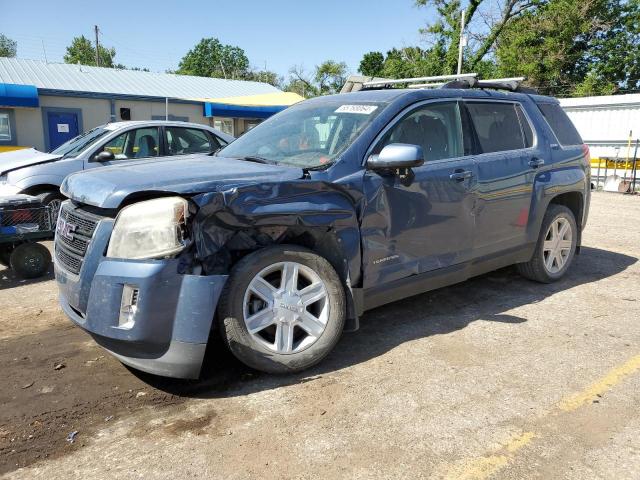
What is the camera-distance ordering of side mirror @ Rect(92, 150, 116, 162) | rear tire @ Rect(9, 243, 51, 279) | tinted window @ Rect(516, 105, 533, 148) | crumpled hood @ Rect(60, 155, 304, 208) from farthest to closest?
1. side mirror @ Rect(92, 150, 116, 162)
2. rear tire @ Rect(9, 243, 51, 279)
3. tinted window @ Rect(516, 105, 533, 148)
4. crumpled hood @ Rect(60, 155, 304, 208)

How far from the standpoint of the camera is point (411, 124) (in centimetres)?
403

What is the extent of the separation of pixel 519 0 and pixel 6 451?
137 ft

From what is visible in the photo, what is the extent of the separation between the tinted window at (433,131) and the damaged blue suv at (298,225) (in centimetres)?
1

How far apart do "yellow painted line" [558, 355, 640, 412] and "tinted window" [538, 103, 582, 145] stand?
8.35 feet

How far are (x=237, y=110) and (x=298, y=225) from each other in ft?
72.0

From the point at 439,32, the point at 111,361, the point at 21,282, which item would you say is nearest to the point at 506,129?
the point at 111,361

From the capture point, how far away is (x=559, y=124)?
17.9 ft

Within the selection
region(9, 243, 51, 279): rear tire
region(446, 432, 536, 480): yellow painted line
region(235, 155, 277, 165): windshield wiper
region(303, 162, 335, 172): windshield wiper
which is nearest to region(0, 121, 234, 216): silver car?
region(9, 243, 51, 279): rear tire

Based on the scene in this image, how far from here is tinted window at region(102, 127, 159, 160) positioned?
8.29 meters

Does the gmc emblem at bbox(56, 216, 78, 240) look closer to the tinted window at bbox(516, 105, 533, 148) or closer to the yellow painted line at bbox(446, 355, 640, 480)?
the yellow painted line at bbox(446, 355, 640, 480)

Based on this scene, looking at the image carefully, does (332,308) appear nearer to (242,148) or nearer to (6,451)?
(242,148)

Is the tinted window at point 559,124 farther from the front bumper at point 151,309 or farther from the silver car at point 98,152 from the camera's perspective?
the silver car at point 98,152

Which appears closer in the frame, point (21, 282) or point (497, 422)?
point (497, 422)

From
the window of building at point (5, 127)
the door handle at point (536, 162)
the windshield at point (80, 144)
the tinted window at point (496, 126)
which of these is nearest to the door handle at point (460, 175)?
the tinted window at point (496, 126)
